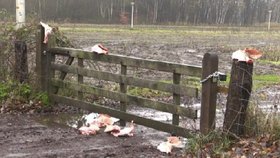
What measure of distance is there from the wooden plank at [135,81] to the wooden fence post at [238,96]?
0.75m

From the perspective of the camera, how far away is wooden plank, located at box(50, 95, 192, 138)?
8.32 m

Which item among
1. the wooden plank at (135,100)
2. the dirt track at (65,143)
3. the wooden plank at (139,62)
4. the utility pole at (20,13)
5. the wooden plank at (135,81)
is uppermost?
the utility pole at (20,13)

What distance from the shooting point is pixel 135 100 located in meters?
9.18

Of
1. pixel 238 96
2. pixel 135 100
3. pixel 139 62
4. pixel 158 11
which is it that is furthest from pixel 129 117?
pixel 158 11

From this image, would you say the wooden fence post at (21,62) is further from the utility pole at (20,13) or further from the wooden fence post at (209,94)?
the wooden fence post at (209,94)

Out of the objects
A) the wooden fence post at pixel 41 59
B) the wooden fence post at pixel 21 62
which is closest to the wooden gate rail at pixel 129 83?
the wooden fence post at pixel 41 59

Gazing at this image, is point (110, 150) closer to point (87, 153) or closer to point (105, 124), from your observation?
point (87, 153)

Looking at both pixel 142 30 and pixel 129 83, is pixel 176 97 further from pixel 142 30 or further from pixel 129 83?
pixel 142 30

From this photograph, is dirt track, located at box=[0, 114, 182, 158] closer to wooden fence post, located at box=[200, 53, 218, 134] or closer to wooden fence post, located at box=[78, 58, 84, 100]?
wooden fence post, located at box=[200, 53, 218, 134]

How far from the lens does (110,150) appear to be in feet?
25.9

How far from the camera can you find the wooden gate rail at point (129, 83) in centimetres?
822

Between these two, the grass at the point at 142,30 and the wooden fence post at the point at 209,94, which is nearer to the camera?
the wooden fence post at the point at 209,94

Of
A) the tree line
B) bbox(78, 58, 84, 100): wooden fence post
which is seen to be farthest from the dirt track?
the tree line

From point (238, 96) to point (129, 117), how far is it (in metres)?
2.61
